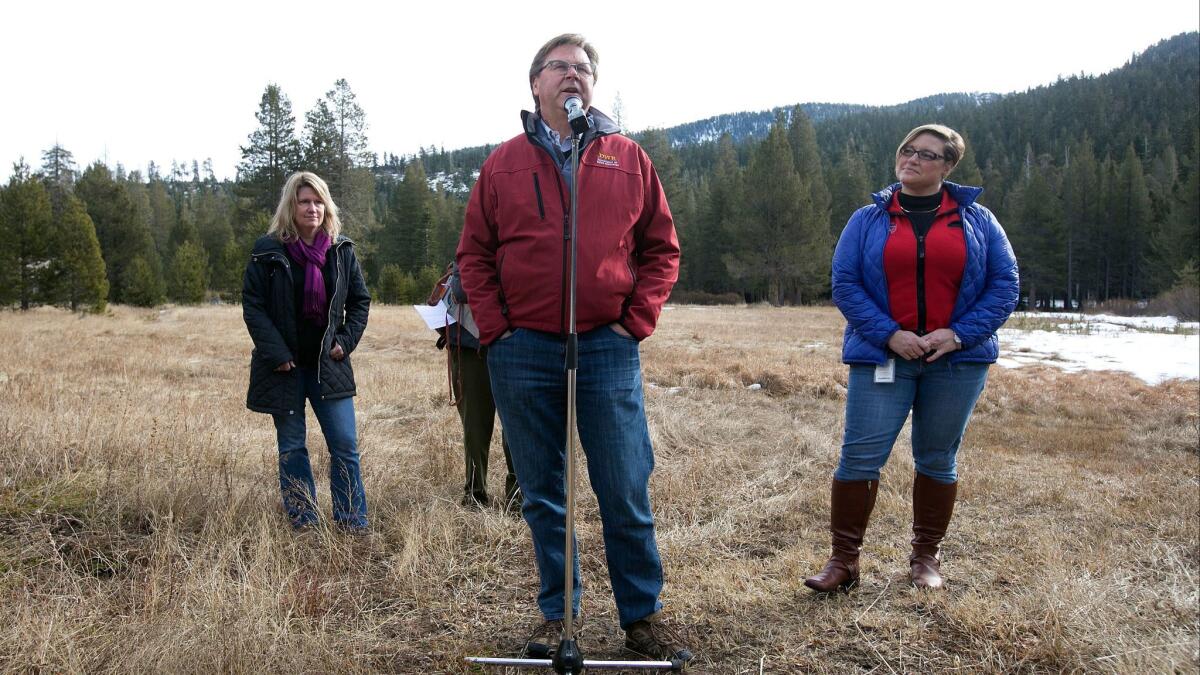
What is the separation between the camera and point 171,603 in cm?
288

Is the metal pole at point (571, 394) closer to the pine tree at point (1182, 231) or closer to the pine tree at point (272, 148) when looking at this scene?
the pine tree at point (272, 148)

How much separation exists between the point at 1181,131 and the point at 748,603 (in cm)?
10547

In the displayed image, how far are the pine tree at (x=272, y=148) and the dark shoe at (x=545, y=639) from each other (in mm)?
37978

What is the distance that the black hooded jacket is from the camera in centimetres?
393

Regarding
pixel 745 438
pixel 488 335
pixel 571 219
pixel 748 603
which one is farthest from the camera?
pixel 745 438

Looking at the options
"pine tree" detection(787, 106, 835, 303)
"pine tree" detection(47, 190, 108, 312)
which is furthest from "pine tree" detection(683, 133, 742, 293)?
"pine tree" detection(47, 190, 108, 312)

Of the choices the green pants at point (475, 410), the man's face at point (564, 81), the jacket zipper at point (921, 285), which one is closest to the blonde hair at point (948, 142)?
the jacket zipper at point (921, 285)

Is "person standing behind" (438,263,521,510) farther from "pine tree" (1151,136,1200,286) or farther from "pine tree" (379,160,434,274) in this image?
"pine tree" (379,160,434,274)

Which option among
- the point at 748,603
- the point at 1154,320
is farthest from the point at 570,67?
the point at 1154,320

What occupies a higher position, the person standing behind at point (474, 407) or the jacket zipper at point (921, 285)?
the jacket zipper at point (921, 285)

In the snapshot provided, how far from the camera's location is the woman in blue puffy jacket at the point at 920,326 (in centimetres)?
321

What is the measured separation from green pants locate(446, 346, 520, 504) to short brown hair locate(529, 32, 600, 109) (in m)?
2.01

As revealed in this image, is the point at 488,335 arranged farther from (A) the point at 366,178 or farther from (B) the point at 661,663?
(A) the point at 366,178

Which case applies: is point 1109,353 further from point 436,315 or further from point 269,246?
point 269,246
